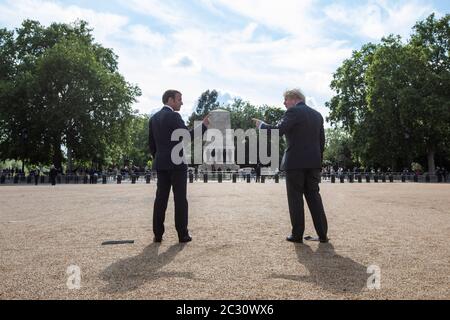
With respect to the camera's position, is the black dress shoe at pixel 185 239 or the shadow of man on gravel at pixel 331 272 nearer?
the shadow of man on gravel at pixel 331 272

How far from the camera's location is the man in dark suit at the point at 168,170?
6.34m

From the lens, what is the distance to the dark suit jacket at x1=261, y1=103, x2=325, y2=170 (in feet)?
20.5

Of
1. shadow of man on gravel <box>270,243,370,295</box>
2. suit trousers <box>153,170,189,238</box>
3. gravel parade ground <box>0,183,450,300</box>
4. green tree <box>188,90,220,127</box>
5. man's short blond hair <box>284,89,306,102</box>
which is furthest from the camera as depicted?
green tree <box>188,90,220,127</box>

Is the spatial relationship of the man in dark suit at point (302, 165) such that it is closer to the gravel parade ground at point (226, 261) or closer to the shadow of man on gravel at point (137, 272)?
the gravel parade ground at point (226, 261)

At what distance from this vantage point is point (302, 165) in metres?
6.21

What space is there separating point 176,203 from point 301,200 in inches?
68.8

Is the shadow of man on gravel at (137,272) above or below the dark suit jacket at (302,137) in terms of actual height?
below

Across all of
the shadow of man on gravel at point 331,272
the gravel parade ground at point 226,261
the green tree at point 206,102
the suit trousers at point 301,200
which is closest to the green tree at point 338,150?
the green tree at point 206,102

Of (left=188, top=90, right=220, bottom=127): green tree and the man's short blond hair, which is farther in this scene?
(left=188, top=90, right=220, bottom=127): green tree

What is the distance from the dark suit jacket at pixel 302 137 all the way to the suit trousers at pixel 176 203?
149 centimetres

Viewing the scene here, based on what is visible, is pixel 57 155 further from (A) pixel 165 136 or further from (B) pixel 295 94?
(B) pixel 295 94

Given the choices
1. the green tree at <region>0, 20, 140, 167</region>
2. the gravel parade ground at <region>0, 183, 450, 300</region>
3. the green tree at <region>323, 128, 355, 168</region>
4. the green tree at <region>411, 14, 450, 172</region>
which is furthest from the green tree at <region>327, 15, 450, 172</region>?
the gravel parade ground at <region>0, 183, 450, 300</region>

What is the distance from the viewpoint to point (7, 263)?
191 inches

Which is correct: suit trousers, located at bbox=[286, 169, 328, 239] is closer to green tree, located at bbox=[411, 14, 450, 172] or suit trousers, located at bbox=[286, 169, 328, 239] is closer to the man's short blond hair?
the man's short blond hair
